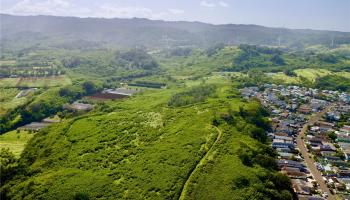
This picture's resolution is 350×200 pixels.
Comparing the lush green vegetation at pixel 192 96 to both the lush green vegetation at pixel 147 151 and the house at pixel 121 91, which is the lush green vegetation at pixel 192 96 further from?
the house at pixel 121 91

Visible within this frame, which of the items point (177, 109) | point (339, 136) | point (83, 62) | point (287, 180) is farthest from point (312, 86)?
point (83, 62)

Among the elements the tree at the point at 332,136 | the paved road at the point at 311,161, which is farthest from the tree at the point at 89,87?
the tree at the point at 332,136

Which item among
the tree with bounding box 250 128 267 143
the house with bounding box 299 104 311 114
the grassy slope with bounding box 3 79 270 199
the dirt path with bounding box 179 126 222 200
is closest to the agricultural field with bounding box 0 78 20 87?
the grassy slope with bounding box 3 79 270 199

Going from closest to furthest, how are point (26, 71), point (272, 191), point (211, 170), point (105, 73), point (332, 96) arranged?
point (272, 191)
point (211, 170)
point (332, 96)
point (26, 71)
point (105, 73)

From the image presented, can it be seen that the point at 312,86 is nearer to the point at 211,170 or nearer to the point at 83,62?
the point at 211,170

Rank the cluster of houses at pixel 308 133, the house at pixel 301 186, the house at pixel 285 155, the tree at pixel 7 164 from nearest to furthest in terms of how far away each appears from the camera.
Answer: the house at pixel 301 186 < the cluster of houses at pixel 308 133 < the tree at pixel 7 164 < the house at pixel 285 155

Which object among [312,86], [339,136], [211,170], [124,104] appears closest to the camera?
[211,170]

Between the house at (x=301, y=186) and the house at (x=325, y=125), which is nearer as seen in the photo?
the house at (x=301, y=186)
